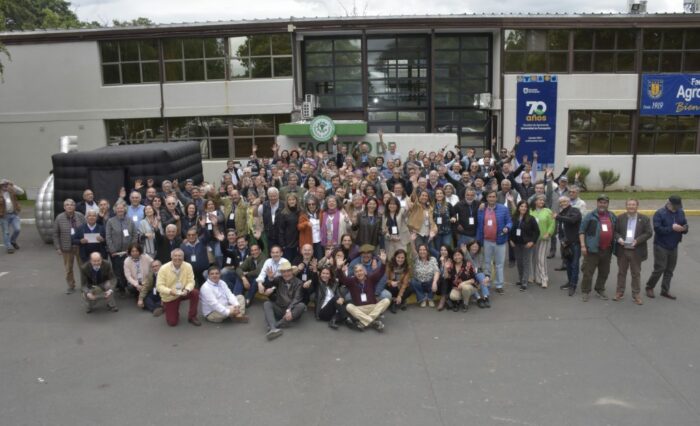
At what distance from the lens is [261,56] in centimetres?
2111

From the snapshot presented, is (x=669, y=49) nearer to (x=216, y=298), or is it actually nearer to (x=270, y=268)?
(x=270, y=268)

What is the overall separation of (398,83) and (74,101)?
12426 millimetres

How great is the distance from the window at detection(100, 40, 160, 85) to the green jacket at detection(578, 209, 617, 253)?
57.1 ft

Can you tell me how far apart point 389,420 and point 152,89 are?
18864mm

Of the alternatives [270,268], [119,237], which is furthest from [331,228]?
[119,237]

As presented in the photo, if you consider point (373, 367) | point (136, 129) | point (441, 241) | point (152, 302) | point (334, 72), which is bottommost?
point (373, 367)

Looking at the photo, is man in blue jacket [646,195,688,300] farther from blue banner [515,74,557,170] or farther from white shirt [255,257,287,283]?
blue banner [515,74,557,170]

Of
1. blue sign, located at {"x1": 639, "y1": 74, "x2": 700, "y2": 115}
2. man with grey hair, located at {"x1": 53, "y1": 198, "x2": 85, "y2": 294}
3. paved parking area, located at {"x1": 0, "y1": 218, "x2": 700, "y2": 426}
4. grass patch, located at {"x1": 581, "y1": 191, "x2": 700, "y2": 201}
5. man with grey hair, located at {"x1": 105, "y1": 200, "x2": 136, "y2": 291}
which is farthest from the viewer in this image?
blue sign, located at {"x1": 639, "y1": 74, "x2": 700, "y2": 115}

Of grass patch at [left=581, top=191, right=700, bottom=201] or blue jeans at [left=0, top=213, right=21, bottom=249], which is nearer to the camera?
blue jeans at [left=0, top=213, right=21, bottom=249]

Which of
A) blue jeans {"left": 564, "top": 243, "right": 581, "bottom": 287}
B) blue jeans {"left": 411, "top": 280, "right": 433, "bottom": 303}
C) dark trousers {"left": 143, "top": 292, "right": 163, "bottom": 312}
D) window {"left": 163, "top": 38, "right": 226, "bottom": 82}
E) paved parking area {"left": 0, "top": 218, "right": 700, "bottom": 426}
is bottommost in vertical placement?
paved parking area {"left": 0, "top": 218, "right": 700, "bottom": 426}

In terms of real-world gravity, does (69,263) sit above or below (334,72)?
below

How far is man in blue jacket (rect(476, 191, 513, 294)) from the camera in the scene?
958cm

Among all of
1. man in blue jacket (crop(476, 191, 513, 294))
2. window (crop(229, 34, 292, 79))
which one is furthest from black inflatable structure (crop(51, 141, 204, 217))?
window (crop(229, 34, 292, 79))

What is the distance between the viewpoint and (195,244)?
945 centimetres
